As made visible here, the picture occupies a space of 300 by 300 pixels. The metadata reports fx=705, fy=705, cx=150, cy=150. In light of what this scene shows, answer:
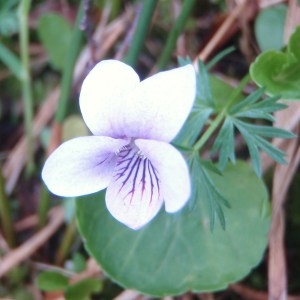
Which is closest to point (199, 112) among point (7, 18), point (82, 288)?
point (82, 288)

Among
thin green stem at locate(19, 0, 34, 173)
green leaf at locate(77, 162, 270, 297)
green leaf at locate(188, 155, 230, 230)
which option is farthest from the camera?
thin green stem at locate(19, 0, 34, 173)

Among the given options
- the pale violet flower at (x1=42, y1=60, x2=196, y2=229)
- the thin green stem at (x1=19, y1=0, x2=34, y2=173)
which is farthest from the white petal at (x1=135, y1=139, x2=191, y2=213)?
the thin green stem at (x1=19, y1=0, x2=34, y2=173)

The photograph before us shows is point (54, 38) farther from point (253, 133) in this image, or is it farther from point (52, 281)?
point (253, 133)

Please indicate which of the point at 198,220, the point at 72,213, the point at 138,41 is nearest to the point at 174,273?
the point at 198,220

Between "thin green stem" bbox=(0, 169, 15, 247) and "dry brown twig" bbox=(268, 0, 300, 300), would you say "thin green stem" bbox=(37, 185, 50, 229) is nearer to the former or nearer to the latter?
"thin green stem" bbox=(0, 169, 15, 247)

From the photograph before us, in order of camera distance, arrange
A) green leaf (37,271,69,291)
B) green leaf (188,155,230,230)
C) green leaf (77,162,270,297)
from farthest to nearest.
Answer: green leaf (37,271,69,291) → green leaf (77,162,270,297) → green leaf (188,155,230,230)

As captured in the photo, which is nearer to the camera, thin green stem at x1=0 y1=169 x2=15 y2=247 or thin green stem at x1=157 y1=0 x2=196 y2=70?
thin green stem at x1=157 y1=0 x2=196 y2=70
